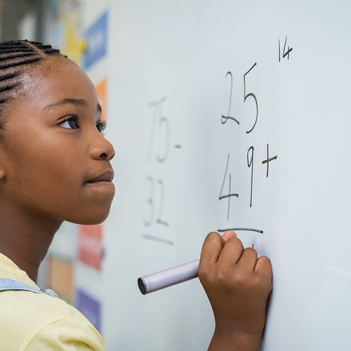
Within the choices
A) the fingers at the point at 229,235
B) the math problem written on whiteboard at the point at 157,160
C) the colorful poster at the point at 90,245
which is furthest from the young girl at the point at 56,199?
the colorful poster at the point at 90,245

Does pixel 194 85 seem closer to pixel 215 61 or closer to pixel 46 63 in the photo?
pixel 215 61

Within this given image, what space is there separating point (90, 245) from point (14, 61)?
54 cm

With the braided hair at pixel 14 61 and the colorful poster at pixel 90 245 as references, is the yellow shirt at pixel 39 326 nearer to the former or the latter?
the braided hair at pixel 14 61

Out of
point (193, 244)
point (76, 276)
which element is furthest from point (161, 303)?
point (76, 276)

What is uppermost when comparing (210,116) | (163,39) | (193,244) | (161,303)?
(163,39)

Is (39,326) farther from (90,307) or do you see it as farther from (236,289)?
(90,307)

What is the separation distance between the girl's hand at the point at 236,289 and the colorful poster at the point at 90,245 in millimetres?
486

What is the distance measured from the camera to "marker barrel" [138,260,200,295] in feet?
1.19

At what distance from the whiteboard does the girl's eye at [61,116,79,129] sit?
0.16 m

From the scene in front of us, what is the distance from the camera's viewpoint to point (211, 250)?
0.38m

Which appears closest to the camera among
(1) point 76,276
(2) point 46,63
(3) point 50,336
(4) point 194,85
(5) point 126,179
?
(3) point 50,336

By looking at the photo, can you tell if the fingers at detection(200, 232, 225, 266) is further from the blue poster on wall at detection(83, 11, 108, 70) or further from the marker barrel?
the blue poster on wall at detection(83, 11, 108, 70)

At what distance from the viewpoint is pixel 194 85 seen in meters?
0.53

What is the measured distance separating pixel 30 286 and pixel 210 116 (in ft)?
0.92
